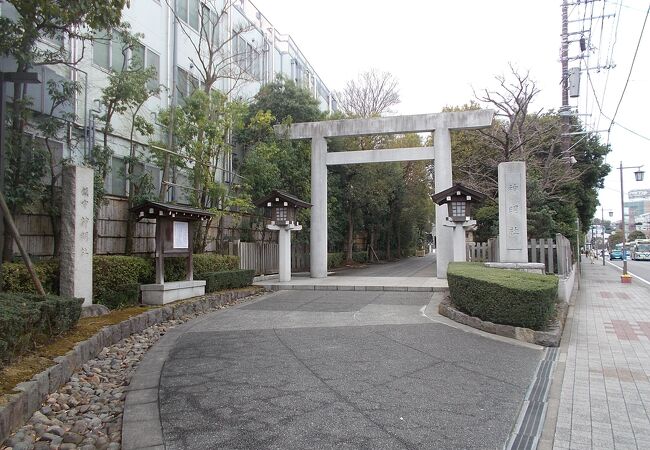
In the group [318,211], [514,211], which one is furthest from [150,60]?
[514,211]

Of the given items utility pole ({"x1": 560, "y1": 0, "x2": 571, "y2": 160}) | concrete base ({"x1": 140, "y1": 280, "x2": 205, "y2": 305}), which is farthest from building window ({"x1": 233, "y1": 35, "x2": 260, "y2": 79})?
utility pole ({"x1": 560, "y1": 0, "x2": 571, "y2": 160})

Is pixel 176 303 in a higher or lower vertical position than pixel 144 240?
lower

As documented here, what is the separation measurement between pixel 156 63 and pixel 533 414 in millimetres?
14463

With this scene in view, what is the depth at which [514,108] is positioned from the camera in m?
16.9

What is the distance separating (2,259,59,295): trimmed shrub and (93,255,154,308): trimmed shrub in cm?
81

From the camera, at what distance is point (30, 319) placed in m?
5.14

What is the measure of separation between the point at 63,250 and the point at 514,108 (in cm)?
1540

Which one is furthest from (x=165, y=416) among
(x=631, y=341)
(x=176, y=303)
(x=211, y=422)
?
(x=631, y=341)

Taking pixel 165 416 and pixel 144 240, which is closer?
pixel 165 416

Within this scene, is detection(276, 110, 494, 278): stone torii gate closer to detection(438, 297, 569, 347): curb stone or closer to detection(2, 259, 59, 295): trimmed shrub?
detection(438, 297, 569, 347): curb stone

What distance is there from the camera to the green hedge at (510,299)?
7488 mm

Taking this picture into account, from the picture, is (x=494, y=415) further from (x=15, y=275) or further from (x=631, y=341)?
(x=15, y=275)

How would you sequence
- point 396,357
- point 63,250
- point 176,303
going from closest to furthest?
point 396,357 < point 63,250 < point 176,303

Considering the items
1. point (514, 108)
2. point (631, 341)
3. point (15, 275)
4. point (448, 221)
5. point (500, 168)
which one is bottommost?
point (631, 341)
